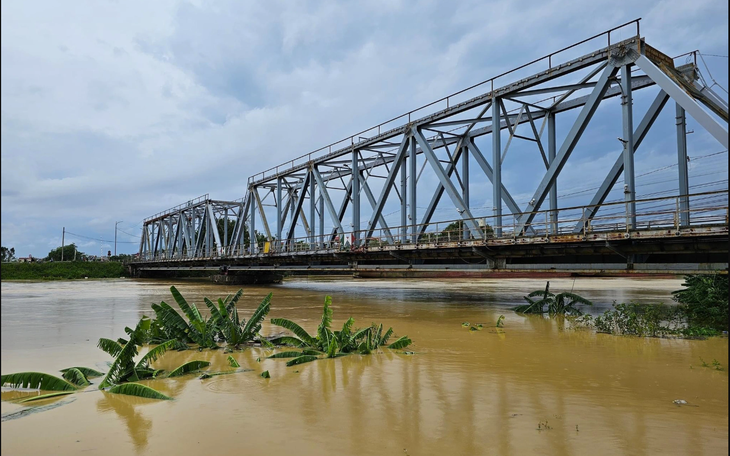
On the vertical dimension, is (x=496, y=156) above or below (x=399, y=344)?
above

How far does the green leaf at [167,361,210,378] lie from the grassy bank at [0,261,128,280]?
212 feet

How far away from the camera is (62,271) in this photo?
2633 inches

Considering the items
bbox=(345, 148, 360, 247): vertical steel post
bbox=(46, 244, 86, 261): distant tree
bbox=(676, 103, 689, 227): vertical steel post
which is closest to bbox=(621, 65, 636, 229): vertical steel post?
bbox=(676, 103, 689, 227): vertical steel post

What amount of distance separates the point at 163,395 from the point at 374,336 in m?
5.13

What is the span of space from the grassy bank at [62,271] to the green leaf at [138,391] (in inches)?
2577

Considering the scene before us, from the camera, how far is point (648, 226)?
15.5 meters

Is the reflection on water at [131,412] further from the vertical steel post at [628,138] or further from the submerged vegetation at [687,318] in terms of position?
the vertical steel post at [628,138]

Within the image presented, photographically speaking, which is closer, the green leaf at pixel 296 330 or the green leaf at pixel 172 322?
the green leaf at pixel 296 330

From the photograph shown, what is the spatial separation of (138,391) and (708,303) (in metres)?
15.5

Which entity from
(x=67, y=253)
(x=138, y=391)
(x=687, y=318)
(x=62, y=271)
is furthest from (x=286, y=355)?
(x=67, y=253)

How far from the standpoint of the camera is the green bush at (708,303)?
13.7 metres

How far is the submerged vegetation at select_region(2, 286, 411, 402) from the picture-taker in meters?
7.01

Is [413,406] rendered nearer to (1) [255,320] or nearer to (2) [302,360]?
(2) [302,360]

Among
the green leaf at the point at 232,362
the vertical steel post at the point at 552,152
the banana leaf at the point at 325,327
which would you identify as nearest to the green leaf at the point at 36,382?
the green leaf at the point at 232,362
